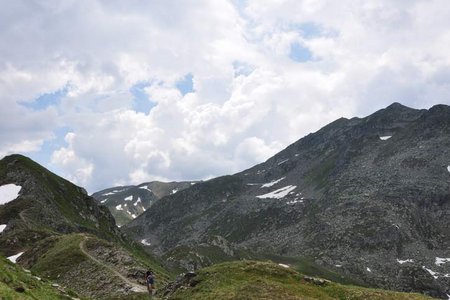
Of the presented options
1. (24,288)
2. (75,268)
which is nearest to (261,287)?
(24,288)

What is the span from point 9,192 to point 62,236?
49687 millimetres

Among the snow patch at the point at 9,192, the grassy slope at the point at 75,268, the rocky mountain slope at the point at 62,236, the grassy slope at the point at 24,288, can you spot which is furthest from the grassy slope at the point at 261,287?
the snow patch at the point at 9,192

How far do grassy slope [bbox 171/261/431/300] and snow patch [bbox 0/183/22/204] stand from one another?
302 ft

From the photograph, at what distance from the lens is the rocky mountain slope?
61.4 m

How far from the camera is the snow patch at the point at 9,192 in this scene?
121 metres

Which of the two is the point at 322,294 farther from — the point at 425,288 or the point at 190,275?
the point at 425,288

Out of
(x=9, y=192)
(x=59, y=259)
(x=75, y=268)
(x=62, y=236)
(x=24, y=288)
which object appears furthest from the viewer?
(x=9, y=192)

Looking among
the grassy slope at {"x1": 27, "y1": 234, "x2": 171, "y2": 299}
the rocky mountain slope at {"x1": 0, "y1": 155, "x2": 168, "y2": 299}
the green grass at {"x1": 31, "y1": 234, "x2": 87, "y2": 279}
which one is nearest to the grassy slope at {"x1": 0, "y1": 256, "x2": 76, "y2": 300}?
the grassy slope at {"x1": 27, "y1": 234, "x2": 171, "y2": 299}

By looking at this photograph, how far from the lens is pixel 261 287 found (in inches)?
1631

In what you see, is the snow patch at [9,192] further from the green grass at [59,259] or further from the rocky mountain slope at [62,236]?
the green grass at [59,259]

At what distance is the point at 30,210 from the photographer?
11388 cm

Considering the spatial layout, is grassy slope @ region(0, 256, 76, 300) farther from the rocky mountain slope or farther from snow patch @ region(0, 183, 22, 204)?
snow patch @ region(0, 183, 22, 204)

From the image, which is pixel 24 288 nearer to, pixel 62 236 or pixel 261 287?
pixel 261 287

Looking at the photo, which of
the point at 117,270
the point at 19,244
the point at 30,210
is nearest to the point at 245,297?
the point at 117,270
